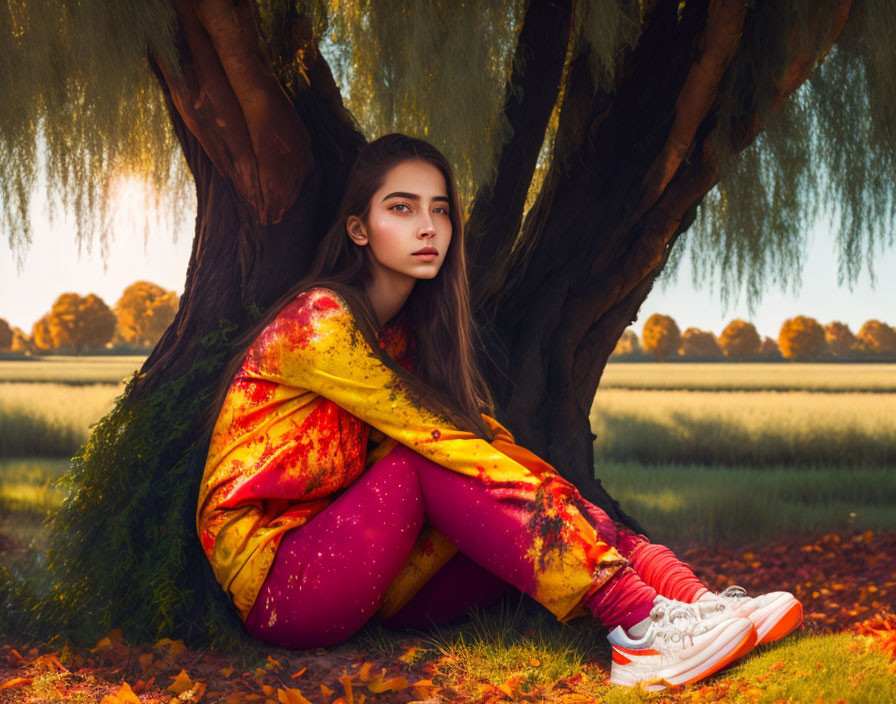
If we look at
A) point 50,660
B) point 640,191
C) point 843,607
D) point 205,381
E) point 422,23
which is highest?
point 422,23

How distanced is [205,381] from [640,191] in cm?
156

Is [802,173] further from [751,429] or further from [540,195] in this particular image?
[751,429]

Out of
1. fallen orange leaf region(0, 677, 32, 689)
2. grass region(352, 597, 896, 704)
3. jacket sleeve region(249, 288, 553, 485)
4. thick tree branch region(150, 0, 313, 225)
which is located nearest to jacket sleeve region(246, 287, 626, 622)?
jacket sleeve region(249, 288, 553, 485)

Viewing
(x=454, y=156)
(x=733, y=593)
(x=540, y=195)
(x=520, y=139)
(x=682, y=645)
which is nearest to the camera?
(x=682, y=645)

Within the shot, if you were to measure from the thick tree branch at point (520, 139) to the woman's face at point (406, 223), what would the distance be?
77 cm

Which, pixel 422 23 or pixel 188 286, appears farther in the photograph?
pixel 188 286

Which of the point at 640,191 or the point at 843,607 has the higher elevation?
the point at 640,191

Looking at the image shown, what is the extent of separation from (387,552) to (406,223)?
80 cm

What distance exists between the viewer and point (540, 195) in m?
3.05

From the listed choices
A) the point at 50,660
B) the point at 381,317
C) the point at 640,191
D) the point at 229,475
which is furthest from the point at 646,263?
the point at 50,660

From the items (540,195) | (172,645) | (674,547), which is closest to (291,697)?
(172,645)

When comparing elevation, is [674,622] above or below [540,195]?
below

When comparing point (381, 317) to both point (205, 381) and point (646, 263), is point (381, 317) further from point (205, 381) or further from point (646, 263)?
point (646, 263)

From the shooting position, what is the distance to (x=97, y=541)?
2283 mm
